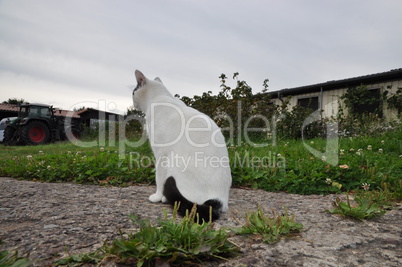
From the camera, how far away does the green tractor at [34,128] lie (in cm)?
1320

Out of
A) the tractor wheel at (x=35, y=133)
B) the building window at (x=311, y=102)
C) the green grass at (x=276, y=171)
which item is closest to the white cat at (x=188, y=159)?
the green grass at (x=276, y=171)

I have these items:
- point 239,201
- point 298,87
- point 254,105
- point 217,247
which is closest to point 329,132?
point 254,105

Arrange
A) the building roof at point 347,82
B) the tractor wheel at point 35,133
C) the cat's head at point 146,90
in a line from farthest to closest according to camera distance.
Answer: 1. the tractor wheel at point 35,133
2. the building roof at point 347,82
3. the cat's head at point 146,90

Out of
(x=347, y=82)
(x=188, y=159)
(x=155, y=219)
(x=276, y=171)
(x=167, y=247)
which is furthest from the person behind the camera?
(x=347, y=82)

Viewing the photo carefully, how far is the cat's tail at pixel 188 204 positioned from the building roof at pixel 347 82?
10630 millimetres

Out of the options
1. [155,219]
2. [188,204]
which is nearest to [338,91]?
[188,204]

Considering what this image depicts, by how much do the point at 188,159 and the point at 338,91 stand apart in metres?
11.5

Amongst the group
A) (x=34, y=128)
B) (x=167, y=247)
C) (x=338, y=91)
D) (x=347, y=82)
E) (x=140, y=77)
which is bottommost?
(x=167, y=247)

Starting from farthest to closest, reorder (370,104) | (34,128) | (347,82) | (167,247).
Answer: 1. (34,128)
2. (347,82)
3. (370,104)
4. (167,247)

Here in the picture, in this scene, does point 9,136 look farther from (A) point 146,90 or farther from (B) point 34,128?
(A) point 146,90

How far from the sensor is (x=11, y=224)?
217 centimetres

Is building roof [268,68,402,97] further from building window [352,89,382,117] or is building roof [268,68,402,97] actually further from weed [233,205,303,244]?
weed [233,205,303,244]

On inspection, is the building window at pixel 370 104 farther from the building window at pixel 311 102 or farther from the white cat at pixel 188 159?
the white cat at pixel 188 159

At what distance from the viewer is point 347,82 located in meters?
11.5
